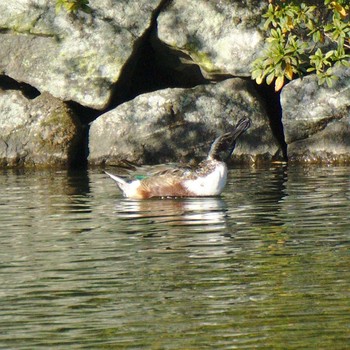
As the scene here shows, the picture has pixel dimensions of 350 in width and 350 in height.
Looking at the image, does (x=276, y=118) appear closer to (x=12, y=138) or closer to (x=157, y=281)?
(x=12, y=138)

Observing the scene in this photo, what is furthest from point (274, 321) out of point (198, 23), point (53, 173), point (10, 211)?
point (198, 23)

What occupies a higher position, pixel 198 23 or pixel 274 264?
pixel 198 23

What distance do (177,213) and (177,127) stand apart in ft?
17.9

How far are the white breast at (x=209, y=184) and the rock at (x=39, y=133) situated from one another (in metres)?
4.70

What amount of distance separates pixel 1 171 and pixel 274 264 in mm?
8675

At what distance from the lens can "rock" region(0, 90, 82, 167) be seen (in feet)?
53.7

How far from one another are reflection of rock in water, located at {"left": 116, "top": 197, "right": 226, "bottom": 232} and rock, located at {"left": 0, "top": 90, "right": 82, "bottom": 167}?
455 centimetres

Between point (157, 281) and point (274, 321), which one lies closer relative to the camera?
point (274, 321)

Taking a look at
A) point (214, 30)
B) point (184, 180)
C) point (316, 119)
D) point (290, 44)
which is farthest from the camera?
point (214, 30)

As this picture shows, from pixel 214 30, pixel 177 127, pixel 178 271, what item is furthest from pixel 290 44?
pixel 214 30

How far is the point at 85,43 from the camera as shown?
1638 cm

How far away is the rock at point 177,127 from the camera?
52.4 ft

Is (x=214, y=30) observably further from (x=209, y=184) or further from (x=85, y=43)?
(x=209, y=184)

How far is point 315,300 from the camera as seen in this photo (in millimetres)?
6559
